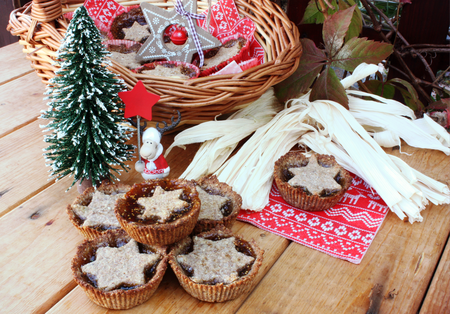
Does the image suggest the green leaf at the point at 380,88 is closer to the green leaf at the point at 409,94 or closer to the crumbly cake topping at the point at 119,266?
the green leaf at the point at 409,94

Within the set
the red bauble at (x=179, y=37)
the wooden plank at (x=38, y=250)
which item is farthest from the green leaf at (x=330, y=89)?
the wooden plank at (x=38, y=250)

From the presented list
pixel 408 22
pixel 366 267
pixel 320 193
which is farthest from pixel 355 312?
pixel 408 22

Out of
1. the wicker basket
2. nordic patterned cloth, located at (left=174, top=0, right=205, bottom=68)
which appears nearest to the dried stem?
the wicker basket

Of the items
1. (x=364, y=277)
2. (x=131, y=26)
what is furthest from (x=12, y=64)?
(x=364, y=277)

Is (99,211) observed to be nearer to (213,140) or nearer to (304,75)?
(213,140)

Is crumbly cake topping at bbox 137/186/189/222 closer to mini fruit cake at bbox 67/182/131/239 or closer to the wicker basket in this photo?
mini fruit cake at bbox 67/182/131/239
